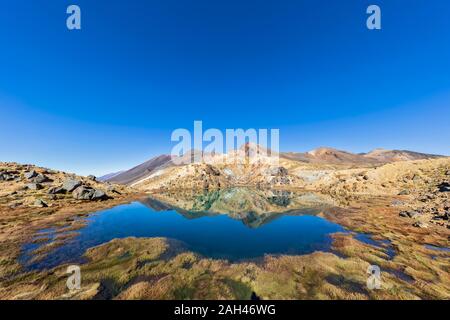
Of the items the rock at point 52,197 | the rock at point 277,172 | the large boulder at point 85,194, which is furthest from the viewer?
the rock at point 277,172

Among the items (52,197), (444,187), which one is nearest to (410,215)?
(444,187)

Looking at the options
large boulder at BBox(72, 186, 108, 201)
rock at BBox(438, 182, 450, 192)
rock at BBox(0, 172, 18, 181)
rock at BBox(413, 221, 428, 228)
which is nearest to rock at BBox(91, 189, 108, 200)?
large boulder at BBox(72, 186, 108, 201)

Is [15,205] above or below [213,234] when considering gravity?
above

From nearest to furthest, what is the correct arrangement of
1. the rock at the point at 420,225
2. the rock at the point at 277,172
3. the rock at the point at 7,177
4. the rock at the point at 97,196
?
the rock at the point at 420,225, the rock at the point at 97,196, the rock at the point at 7,177, the rock at the point at 277,172

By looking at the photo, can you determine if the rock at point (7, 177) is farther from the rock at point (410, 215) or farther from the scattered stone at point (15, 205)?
the rock at point (410, 215)

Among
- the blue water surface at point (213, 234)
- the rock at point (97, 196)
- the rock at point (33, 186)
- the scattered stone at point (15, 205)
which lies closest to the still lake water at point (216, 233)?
the blue water surface at point (213, 234)

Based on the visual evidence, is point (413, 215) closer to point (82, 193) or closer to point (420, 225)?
point (420, 225)

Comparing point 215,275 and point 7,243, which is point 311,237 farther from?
point 7,243
